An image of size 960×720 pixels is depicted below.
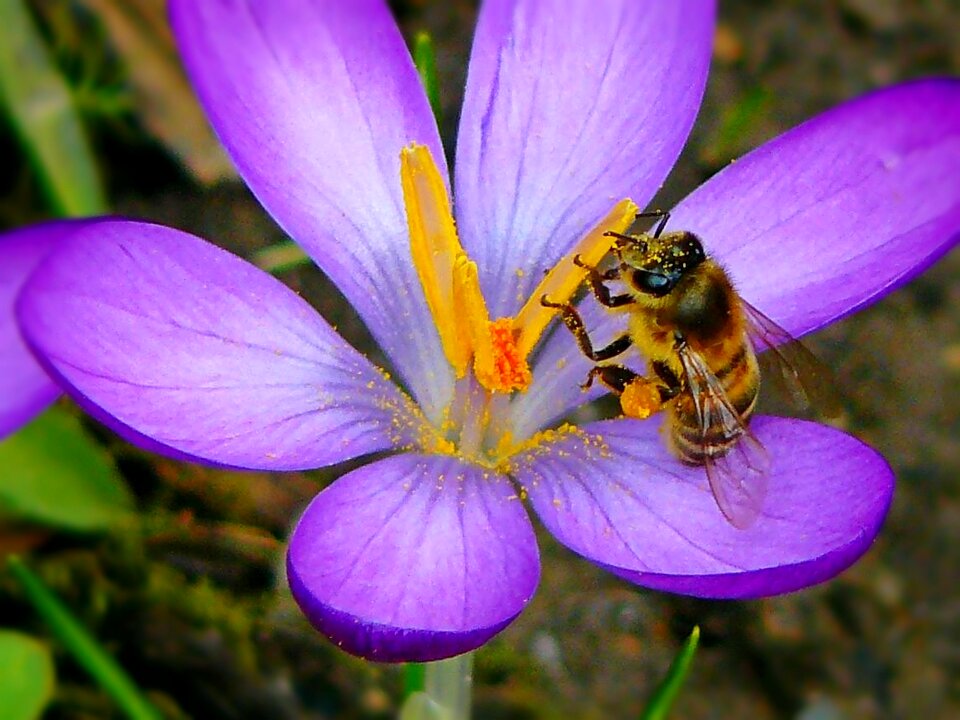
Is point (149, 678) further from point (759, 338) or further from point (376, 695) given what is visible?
point (759, 338)

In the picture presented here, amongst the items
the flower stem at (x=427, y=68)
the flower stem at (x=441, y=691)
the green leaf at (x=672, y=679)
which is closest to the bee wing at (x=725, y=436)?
the green leaf at (x=672, y=679)

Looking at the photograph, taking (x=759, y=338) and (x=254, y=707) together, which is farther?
(x=254, y=707)

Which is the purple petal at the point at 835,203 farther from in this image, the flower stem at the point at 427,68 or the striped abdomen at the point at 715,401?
the flower stem at the point at 427,68

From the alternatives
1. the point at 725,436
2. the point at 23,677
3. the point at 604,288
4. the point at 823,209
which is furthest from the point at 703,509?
the point at 23,677

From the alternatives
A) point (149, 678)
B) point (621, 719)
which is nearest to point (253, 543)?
point (149, 678)

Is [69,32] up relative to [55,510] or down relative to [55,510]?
up

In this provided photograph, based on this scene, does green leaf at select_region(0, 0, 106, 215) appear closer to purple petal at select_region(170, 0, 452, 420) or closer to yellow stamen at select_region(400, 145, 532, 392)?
purple petal at select_region(170, 0, 452, 420)
